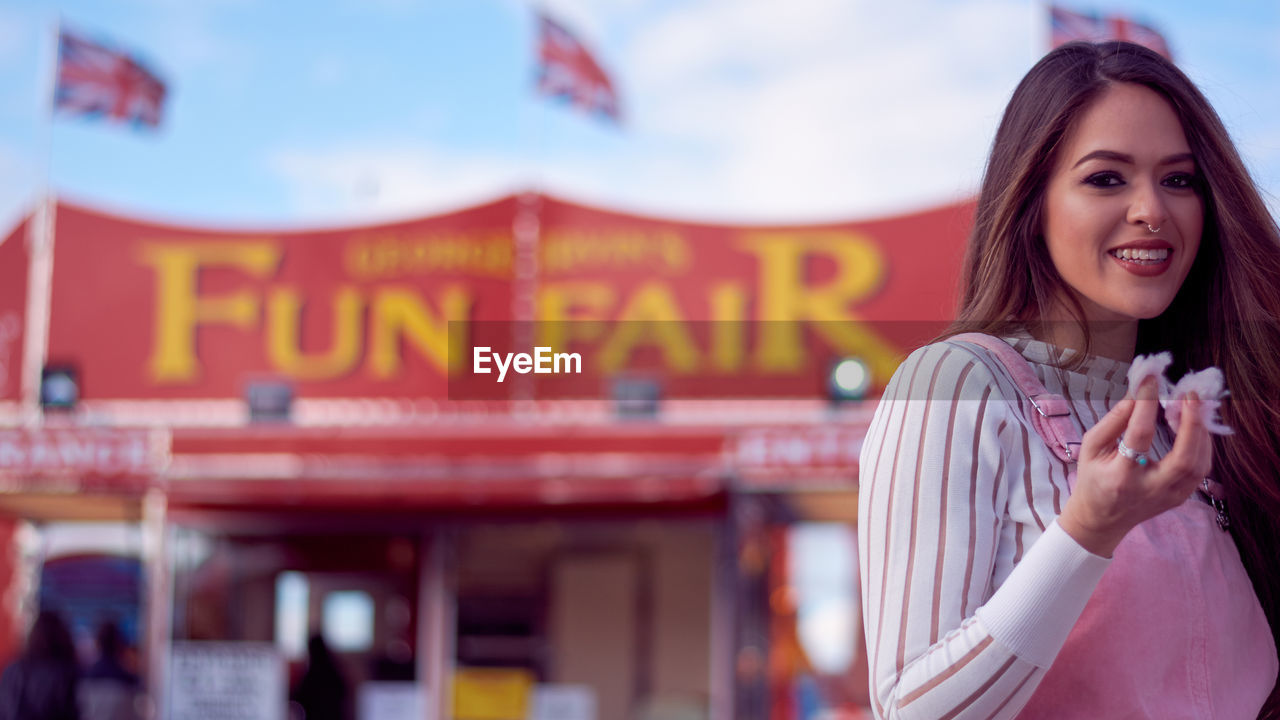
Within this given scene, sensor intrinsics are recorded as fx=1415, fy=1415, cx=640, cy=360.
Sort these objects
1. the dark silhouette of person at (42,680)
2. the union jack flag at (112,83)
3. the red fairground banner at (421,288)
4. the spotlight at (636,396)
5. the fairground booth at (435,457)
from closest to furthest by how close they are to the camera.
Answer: the dark silhouette of person at (42,680)
the fairground booth at (435,457)
the spotlight at (636,396)
the red fairground banner at (421,288)
the union jack flag at (112,83)

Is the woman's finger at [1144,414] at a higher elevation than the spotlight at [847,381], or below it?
below

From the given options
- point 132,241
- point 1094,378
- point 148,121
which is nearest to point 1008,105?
point 1094,378

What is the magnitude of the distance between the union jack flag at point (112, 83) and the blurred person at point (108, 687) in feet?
15.1

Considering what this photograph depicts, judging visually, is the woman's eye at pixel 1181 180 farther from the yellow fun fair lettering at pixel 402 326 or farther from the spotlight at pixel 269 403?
the yellow fun fair lettering at pixel 402 326

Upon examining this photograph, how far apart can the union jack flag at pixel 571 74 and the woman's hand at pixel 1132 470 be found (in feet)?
34.3

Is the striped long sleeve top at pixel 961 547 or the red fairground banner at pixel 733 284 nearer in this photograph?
the striped long sleeve top at pixel 961 547

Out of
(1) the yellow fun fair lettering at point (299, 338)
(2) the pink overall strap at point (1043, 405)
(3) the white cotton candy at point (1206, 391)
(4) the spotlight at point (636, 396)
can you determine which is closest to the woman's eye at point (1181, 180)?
(2) the pink overall strap at point (1043, 405)

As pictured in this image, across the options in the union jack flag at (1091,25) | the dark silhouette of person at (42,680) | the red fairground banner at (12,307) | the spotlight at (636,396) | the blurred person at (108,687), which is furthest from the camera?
the red fairground banner at (12,307)

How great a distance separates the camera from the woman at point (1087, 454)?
41.9 inches

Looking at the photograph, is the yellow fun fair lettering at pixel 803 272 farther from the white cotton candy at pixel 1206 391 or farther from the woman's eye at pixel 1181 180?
the white cotton candy at pixel 1206 391

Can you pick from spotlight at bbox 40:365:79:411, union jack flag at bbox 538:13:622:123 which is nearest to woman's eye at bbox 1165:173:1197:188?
spotlight at bbox 40:365:79:411

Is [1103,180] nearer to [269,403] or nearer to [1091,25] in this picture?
[269,403]

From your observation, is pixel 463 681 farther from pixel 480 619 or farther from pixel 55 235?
pixel 55 235

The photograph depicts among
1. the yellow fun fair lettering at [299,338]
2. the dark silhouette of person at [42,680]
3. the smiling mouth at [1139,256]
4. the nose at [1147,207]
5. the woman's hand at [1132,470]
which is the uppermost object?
the yellow fun fair lettering at [299,338]
